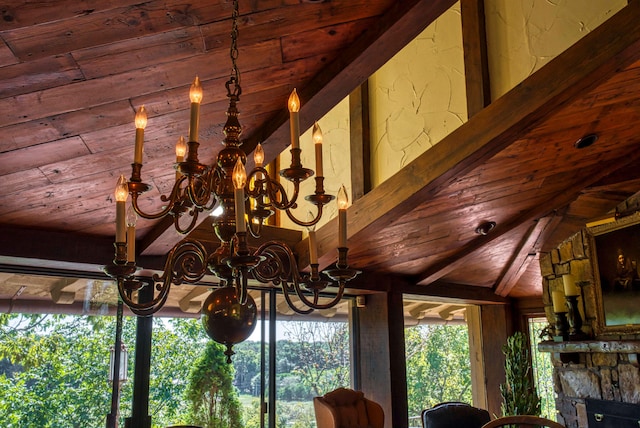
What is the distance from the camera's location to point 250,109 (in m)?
2.85

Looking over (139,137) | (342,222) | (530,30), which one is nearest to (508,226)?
(530,30)

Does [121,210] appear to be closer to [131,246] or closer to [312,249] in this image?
[131,246]

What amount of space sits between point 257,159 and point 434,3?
3.41 ft

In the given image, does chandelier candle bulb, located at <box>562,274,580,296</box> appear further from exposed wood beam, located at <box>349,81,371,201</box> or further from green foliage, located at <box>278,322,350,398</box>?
exposed wood beam, located at <box>349,81,371,201</box>

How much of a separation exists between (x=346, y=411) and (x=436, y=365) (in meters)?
3.37

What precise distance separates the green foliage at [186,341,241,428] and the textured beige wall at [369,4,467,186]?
209cm

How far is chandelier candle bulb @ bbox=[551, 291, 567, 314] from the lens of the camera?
5.41m

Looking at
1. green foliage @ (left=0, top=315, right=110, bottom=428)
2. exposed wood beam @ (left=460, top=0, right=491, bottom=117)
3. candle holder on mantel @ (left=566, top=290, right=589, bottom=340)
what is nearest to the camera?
exposed wood beam @ (left=460, top=0, right=491, bottom=117)

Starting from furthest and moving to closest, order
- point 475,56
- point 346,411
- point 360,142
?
point 346,411
point 360,142
point 475,56

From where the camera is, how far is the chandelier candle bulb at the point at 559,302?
5.41 m

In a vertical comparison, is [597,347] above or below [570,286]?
below

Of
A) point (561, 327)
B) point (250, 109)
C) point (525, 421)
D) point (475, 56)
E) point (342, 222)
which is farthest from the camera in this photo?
point (561, 327)

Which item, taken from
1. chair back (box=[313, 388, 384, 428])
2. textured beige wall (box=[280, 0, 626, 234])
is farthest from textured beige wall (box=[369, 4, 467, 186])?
chair back (box=[313, 388, 384, 428])

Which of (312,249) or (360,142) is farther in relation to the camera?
(360,142)
